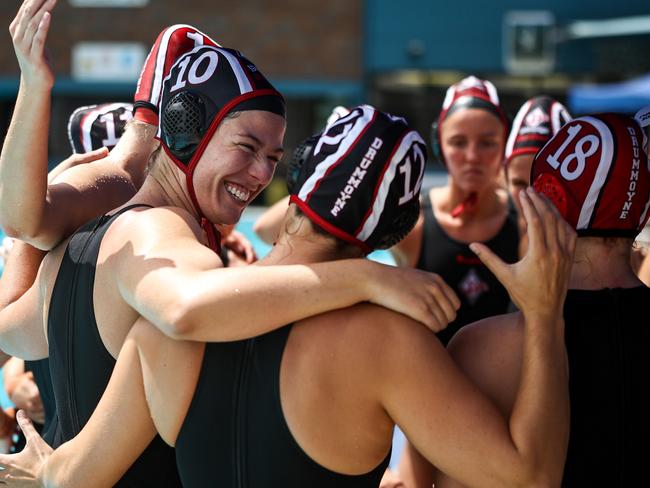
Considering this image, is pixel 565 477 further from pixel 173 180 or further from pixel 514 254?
pixel 514 254

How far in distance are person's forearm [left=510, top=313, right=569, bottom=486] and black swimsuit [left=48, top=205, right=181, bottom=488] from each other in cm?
100

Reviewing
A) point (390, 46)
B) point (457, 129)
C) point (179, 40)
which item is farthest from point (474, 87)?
point (390, 46)

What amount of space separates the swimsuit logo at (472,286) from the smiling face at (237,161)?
269 cm

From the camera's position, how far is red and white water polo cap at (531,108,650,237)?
2346 mm

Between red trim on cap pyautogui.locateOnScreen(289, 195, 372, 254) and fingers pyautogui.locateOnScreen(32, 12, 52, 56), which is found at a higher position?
fingers pyautogui.locateOnScreen(32, 12, 52, 56)

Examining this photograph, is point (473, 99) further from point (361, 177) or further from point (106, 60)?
point (106, 60)

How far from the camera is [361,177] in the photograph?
2133mm

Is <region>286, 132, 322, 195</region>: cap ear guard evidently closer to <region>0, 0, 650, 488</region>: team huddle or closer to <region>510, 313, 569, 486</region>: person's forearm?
<region>0, 0, 650, 488</region>: team huddle

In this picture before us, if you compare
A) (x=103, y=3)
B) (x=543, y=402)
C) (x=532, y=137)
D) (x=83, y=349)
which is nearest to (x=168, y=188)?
(x=83, y=349)

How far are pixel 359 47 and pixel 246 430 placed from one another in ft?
85.2

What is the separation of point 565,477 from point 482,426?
0.43 m

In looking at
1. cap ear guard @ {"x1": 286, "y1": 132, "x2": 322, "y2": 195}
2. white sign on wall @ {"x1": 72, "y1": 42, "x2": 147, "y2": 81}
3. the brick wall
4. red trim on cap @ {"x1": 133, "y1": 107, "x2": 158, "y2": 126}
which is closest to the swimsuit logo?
red trim on cap @ {"x1": 133, "y1": 107, "x2": 158, "y2": 126}

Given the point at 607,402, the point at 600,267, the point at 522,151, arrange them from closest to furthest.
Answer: the point at 607,402 → the point at 600,267 → the point at 522,151

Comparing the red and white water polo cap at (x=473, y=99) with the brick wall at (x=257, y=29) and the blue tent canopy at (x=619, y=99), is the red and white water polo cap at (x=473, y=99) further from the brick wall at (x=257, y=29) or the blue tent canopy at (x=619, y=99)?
the brick wall at (x=257, y=29)
